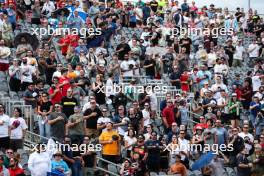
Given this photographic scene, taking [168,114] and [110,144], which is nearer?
[110,144]

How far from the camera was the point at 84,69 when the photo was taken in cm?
2977

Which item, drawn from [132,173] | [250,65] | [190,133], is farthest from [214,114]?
[250,65]

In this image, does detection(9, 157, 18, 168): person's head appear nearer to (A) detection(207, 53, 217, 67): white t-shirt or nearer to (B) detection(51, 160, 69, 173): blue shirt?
(B) detection(51, 160, 69, 173): blue shirt

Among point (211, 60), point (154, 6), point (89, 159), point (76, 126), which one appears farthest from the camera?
point (154, 6)

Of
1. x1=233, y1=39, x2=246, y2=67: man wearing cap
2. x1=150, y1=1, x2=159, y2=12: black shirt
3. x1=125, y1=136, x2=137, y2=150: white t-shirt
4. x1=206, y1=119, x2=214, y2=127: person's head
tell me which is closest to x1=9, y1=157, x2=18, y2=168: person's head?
x1=125, y1=136, x2=137, y2=150: white t-shirt

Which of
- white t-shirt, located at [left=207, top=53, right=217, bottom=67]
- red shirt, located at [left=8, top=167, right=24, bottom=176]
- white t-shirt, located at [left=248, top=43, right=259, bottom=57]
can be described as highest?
white t-shirt, located at [left=248, top=43, right=259, bottom=57]

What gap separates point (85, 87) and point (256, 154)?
17.0 feet

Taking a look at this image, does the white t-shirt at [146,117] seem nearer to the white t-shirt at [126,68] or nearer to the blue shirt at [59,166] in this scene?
the white t-shirt at [126,68]

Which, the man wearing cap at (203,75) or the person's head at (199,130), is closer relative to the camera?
the person's head at (199,130)

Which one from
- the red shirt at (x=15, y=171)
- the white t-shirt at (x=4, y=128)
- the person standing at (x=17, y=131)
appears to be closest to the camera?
the red shirt at (x=15, y=171)

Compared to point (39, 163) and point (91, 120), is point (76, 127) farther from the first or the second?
point (39, 163)

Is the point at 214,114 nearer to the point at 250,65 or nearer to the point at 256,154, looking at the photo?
the point at 256,154

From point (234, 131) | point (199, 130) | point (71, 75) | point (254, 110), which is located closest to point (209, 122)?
point (199, 130)

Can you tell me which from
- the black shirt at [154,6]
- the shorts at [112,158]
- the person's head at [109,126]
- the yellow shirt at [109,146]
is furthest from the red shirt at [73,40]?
the black shirt at [154,6]
